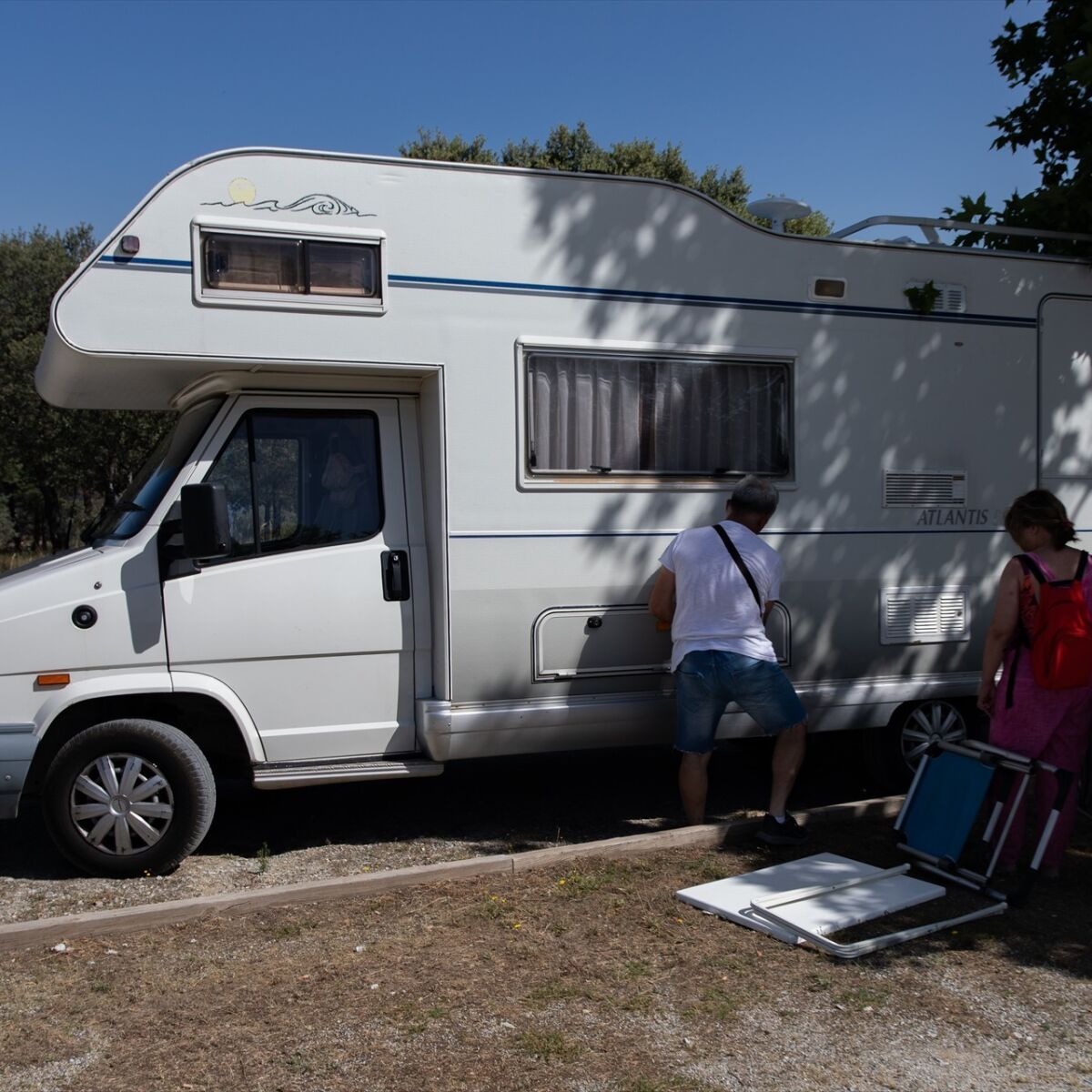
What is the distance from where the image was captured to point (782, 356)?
232 inches

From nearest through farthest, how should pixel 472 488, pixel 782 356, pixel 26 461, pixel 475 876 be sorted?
pixel 475 876 → pixel 472 488 → pixel 782 356 → pixel 26 461

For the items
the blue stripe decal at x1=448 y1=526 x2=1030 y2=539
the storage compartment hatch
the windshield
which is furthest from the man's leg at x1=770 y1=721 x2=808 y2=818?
the windshield

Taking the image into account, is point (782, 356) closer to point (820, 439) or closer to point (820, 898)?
point (820, 439)

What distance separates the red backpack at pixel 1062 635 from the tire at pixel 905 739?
1.40m

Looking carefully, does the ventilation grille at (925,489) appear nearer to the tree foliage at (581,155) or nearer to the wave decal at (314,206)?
the wave decal at (314,206)

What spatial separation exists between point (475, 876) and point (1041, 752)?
2526 millimetres

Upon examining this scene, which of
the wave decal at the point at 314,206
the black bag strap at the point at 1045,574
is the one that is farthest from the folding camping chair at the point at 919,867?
the wave decal at the point at 314,206

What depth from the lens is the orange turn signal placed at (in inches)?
193

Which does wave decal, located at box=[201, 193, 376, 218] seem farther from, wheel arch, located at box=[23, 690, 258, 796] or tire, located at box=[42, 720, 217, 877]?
tire, located at box=[42, 720, 217, 877]

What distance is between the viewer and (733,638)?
17.4 feet

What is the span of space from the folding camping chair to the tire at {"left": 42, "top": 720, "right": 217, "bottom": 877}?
218 centimetres

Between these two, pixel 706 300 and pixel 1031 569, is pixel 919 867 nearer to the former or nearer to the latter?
pixel 1031 569

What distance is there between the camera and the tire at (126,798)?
194 inches

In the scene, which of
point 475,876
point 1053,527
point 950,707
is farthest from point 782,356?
point 475,876
